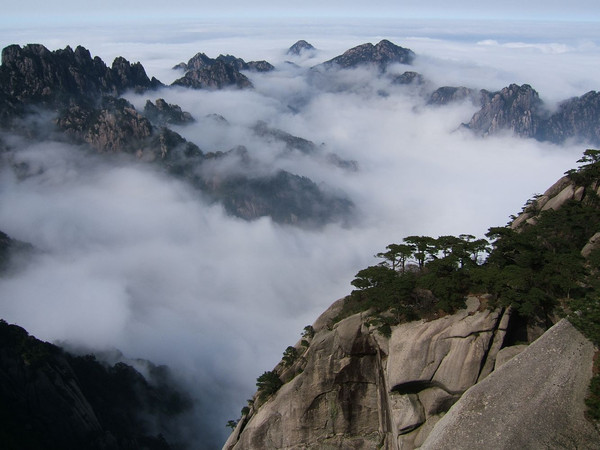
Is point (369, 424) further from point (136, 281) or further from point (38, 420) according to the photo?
point (136, 281)

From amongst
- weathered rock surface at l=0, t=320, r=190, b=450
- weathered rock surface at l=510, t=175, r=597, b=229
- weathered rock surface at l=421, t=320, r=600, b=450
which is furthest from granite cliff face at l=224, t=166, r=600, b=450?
weathered rock surface at l=0, t=320, r=190, b=450

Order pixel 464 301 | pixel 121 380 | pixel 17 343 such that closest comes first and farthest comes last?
1. pixel 464 301
2. pixel 17 343
3. pixel 121 380

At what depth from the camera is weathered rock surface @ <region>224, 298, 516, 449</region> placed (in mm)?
29562

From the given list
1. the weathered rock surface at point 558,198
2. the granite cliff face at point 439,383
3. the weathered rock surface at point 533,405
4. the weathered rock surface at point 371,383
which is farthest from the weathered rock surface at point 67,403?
the weathered rock surface at point 558,198

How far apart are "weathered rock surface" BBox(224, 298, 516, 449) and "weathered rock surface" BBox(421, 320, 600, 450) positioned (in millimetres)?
3760

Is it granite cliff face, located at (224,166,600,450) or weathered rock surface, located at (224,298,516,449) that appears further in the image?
weathered rock surface, located at (224,298,516,449)

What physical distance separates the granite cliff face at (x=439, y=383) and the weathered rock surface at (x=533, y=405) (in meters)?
0.05

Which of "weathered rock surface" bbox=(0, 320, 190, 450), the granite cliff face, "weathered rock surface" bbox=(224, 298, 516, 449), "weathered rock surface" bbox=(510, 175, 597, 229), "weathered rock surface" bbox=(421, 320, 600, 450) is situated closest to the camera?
A: "weathered rock surface" bbox=(421, 320, 600, 450)

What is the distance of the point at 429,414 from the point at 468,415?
5.32 meters

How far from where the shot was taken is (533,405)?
23688 mm

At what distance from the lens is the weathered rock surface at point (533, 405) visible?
22.7 metres

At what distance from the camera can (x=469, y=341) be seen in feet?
97.1

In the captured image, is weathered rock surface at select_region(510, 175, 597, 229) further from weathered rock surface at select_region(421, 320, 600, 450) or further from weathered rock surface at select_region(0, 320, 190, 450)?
weathered rock surface at select_region(0, 320, 190, 450)

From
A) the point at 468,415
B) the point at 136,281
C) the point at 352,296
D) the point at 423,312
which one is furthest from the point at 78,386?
the point at 136,281
